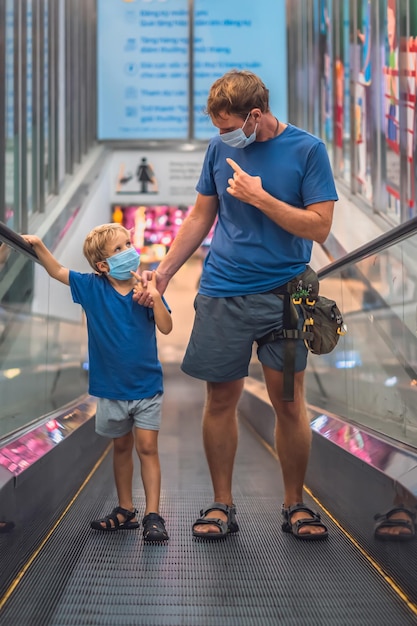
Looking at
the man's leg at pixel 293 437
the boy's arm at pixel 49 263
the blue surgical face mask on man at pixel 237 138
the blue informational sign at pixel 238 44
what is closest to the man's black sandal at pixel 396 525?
the man's leg at pixel 293 437

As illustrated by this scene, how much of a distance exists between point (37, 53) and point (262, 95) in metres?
8.11

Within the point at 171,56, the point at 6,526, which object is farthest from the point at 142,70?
the point at 6,526

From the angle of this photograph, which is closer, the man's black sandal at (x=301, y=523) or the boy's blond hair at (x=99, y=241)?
the man's black sandal at (x=301, y=523)

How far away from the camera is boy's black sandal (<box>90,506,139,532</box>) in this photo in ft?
9.39

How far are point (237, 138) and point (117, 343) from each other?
Answer: 91 centimetres

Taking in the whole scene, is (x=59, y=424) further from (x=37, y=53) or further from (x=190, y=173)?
(x=190, y=173)

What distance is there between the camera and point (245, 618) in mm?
1936

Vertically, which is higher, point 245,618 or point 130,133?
point 130,133

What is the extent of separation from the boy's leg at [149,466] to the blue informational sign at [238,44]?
39.0 feet

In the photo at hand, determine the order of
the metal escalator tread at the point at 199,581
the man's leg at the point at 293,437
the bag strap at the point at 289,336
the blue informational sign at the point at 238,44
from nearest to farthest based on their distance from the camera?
the metal escalator tread at the point at 199,581, the bag strap at the point at 289,336, the man's leg at the point at 293,437, the blue informational sign at the point at 238,44

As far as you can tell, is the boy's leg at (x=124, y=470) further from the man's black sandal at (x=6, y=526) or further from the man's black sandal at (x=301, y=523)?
the man's black sandal at (x=6, y=526)

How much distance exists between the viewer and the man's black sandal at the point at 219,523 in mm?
2711

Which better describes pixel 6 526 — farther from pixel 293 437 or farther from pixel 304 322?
pixel 304 322

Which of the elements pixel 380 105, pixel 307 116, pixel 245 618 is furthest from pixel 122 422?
pixel 307 116
